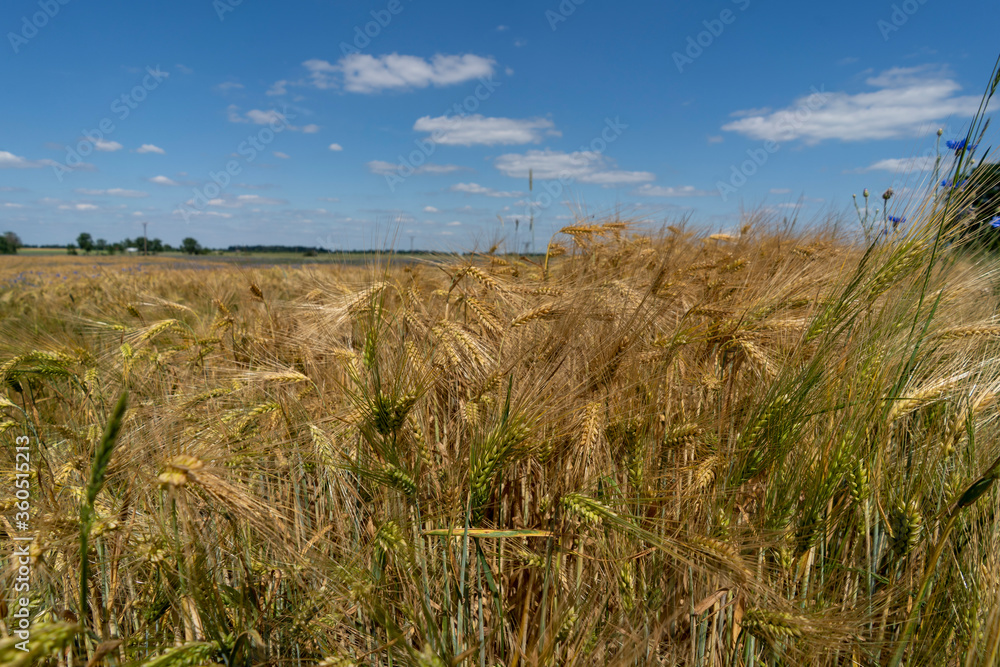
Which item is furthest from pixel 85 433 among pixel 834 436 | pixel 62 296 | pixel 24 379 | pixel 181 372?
pixel 62 296

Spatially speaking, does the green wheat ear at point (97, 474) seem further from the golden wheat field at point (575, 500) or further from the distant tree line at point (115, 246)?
the distant tree line at point (115, 246)

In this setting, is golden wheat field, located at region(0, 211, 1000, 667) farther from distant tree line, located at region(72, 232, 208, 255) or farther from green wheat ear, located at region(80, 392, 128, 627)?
distant tree line, located at region(72, 232, 208, 255)

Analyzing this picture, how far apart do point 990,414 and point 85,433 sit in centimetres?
291

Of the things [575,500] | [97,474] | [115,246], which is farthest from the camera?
[115,246]

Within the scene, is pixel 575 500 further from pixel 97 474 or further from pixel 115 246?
pixel 115 246

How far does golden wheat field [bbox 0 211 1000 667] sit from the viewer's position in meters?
1.01

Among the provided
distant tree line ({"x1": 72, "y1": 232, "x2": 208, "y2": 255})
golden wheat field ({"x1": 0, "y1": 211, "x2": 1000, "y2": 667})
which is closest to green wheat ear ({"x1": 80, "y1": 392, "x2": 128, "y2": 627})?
golden wheat field ({"x1": 0, "y1": 211, "x2": 1000, "y2": 667})

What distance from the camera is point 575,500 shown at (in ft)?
3.45

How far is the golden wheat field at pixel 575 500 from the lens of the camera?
1007mm

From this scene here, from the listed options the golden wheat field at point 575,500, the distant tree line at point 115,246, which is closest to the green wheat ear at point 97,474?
the golden wheat field at point 575,500

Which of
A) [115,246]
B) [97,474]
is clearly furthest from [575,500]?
[115,246]

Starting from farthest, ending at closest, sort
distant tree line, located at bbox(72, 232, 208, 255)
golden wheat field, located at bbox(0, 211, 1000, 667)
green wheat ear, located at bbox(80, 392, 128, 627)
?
distant tree line, located at bbox(72, 232, 208, 255), golden wheat field, located at bbox(0, 211, 1000, 667), green wheat ear, located at bbox(80, 392, 128, 627)

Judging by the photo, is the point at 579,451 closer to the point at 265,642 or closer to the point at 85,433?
the point at 265,642

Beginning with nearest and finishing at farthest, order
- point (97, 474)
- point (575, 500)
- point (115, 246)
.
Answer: point (97, 474), point (575, 500), point (115, 246)
